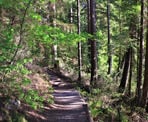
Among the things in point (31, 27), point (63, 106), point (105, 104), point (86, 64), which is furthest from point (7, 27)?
point (86, 64)

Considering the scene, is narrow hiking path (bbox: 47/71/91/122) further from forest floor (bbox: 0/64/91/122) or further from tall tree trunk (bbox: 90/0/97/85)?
tall tree trunk (bbox: 90/0/97/85)

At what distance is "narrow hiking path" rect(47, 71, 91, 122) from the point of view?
493 inches

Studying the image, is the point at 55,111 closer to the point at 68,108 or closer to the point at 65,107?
the point at 68,108

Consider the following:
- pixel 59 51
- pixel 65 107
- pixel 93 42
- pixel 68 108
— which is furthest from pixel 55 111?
pixel 59 51

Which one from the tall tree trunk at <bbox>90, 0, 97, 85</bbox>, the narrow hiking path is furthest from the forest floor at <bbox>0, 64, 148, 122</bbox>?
the tall tree trunk at <bbox>90, 0, 97, 85</bbox>

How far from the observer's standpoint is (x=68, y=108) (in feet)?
47.4

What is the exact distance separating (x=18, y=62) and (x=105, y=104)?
7270 millimetres

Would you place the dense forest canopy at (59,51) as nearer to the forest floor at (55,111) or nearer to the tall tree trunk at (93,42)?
the tall tree trunk at (93,42)

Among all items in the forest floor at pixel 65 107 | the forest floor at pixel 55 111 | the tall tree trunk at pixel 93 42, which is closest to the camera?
the forest floor at pixel 55 111

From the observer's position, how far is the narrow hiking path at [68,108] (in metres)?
12.5

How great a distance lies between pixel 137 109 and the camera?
16.5 m

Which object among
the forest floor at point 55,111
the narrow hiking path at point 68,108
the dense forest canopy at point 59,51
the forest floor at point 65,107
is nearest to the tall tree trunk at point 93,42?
the dense forest canopy at point 59,51

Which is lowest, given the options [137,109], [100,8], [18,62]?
[137,109]

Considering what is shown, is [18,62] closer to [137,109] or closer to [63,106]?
[63,106]
